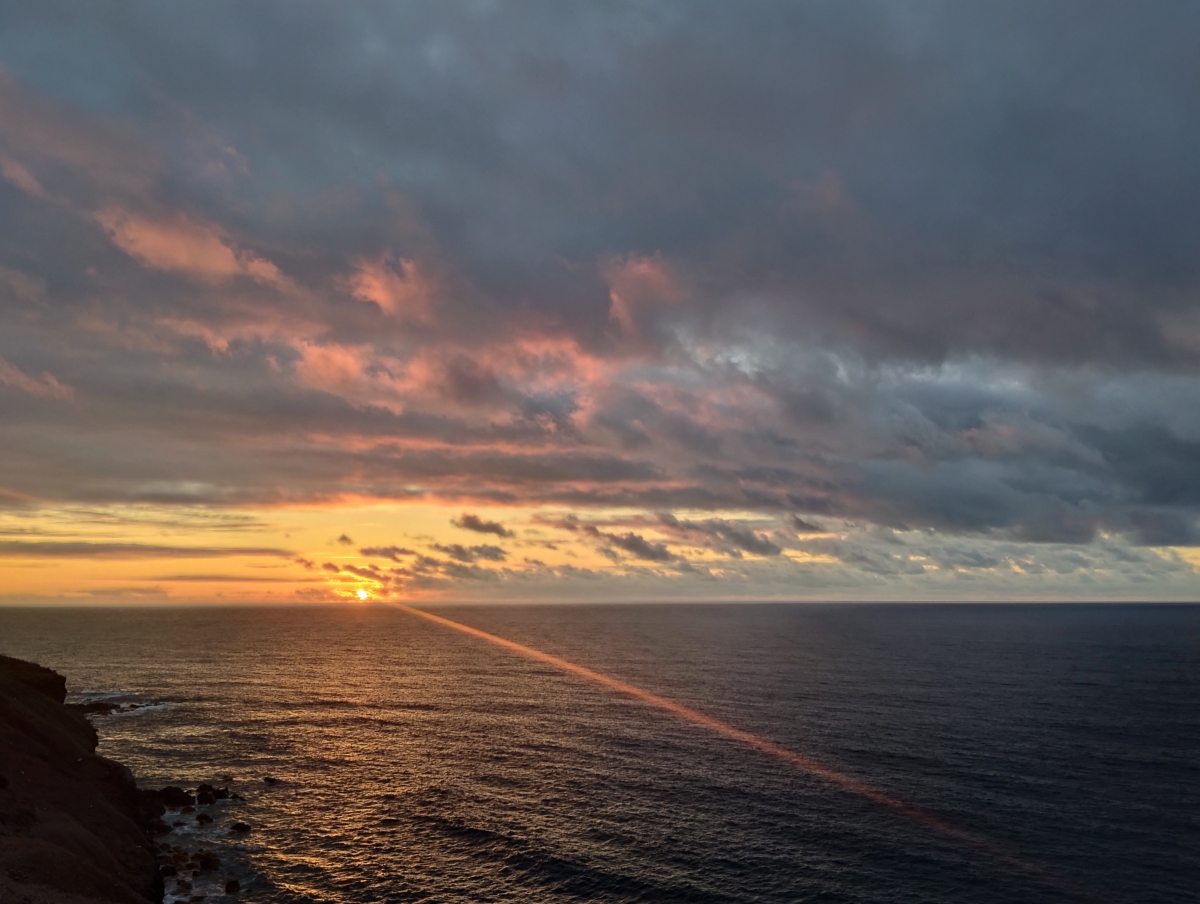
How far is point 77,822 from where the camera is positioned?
51.1m

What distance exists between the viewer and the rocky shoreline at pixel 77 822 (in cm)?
4153

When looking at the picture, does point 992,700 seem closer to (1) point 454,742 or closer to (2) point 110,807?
(1) point 454,742

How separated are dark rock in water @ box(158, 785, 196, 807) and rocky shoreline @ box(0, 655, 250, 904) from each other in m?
0.09

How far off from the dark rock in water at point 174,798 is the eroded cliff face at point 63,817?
5.84 ft

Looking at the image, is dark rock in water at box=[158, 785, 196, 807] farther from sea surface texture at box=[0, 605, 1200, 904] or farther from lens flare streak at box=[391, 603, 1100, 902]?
lens flare streak at box=[391, 603, 1100, 902]

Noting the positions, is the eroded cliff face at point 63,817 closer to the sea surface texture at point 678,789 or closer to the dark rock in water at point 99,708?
the sea surface texture at point 678,789

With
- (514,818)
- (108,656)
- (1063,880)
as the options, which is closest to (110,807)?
(514,818)

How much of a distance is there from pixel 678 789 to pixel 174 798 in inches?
1914

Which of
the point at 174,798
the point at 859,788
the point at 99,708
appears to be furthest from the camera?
the point at 99,708

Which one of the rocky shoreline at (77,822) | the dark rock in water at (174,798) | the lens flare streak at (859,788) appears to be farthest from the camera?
the dark rock in water at (174,798)

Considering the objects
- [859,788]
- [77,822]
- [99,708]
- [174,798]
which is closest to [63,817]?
[77,822]

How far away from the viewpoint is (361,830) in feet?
207

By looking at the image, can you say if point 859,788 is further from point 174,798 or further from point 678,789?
Result: point 174,798

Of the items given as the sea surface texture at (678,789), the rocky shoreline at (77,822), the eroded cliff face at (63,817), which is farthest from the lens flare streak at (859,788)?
the eroded cliff face at (63,817)
